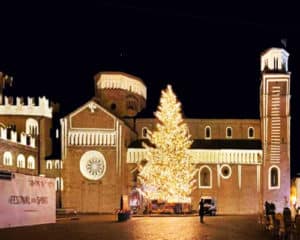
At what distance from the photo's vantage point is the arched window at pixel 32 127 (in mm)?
70188

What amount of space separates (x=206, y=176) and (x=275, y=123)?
937cm

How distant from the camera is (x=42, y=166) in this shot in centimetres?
6981

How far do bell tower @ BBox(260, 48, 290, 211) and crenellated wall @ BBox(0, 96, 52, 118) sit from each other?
950 inches

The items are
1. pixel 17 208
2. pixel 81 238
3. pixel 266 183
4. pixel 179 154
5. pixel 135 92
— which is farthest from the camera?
pixel 135 92

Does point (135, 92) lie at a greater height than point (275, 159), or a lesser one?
greater

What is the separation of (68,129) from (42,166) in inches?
216

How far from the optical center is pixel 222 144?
71.1 metres

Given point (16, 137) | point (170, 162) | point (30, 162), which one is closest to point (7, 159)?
point (16, 137)

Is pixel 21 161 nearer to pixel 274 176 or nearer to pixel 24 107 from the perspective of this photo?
pixel 24 107

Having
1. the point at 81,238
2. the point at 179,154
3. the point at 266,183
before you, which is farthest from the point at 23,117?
the point at 81,238

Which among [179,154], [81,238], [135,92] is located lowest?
[81,238]

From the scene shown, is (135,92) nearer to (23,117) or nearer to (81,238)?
(23,117)

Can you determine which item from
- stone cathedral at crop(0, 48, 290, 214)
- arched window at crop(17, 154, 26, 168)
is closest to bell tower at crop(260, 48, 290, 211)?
Answer: stone cathedral at crop(0, 48, 290, 214)

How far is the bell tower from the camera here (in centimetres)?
6850
